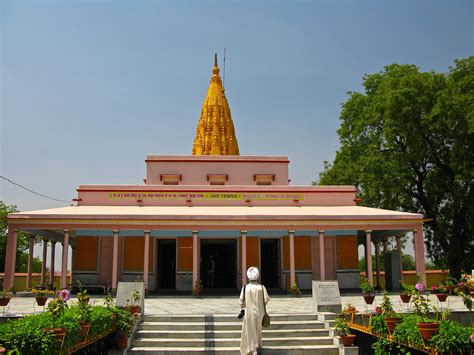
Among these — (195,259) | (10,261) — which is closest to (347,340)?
(195,259)

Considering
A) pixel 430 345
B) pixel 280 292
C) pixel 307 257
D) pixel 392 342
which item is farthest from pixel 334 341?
pixel 307 257

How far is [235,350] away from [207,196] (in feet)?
44.0

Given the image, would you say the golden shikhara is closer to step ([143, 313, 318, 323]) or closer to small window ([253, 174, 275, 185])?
small window ([253, 174, 275, 185])

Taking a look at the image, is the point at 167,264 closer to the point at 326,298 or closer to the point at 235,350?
the point at 326,298

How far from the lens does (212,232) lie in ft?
70.8

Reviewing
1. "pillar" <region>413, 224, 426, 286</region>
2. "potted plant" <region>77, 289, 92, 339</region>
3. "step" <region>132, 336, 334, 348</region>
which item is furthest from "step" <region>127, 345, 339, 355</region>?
"pillar" <region>413, 224, 426, 286</region>

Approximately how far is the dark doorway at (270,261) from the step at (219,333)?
11900mm

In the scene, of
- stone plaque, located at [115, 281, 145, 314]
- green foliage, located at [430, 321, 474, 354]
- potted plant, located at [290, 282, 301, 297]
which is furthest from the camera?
potted plant, located at [290, 282, 301, 297]

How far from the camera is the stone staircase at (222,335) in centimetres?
1065

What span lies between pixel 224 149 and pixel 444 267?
1618cm

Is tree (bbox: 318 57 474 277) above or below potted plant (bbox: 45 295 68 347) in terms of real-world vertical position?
above

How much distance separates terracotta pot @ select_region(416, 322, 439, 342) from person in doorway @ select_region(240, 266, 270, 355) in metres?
3.01

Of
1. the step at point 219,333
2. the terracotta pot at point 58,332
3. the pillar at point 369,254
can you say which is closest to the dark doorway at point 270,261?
the pillar at point 369,254

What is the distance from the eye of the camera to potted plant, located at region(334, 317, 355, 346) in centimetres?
1055
